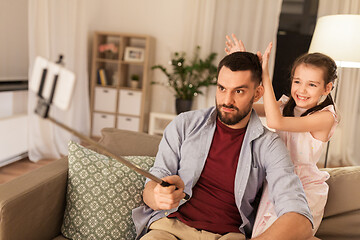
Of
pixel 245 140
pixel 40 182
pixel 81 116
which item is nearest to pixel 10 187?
pixel 40 182

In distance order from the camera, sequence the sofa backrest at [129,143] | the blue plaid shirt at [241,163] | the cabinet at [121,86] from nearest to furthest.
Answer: the blue plaid shirt at [241,163]
the sofa backrest at [129,143]
the cabinet at [121,86]

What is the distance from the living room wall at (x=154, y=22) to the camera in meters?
5.39

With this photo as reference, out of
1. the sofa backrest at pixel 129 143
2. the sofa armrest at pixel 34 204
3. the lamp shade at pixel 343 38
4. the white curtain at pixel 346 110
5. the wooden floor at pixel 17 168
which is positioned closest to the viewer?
the sofa armrest at pixel 34 204

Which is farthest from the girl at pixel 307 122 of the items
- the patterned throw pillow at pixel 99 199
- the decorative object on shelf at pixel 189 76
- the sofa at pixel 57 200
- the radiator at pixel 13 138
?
the decorative object on shelf at pixel 189 76

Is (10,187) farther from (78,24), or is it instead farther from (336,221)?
(78,24)

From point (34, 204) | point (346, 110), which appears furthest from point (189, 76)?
point (34, 204)

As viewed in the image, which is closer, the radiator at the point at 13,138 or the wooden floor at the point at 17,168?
the wooden floor at the point at 17,168

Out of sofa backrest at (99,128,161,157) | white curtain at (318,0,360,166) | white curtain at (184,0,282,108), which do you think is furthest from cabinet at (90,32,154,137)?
sofa backrest at (99,128,161,157)

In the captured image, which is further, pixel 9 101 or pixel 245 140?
pixel 9 101

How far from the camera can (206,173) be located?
1.53 m

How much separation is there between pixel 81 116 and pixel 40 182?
3680 millimetres

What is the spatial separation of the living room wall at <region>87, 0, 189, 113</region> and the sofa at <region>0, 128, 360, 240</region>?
3.72 m

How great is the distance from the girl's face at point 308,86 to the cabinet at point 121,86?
3722 mm

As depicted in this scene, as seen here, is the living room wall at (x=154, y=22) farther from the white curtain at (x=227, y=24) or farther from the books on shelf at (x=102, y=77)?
the books on shelf at (x=102, y=77)
